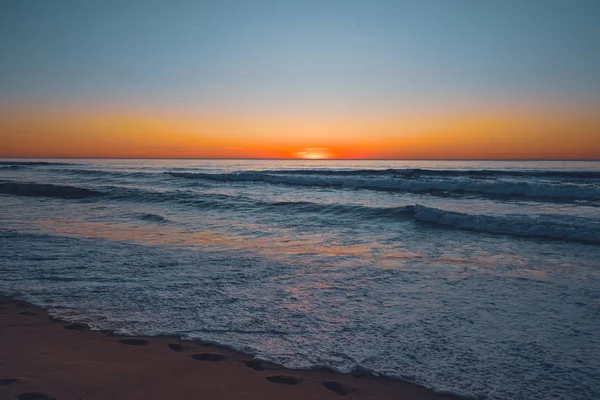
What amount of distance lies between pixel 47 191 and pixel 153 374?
21238mm

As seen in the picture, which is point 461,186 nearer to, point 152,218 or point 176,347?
point 152,218

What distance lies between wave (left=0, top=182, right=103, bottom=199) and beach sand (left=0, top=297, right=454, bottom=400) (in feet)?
56.8

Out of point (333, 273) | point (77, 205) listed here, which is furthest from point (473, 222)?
point (77, 205)

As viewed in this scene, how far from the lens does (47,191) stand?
795 inches

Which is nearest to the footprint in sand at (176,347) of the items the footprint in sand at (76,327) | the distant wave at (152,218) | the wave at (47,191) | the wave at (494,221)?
the footprint in sand at (76,327)

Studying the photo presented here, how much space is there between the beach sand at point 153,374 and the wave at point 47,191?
682 inches

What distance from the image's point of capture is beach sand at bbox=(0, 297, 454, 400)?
2605mm

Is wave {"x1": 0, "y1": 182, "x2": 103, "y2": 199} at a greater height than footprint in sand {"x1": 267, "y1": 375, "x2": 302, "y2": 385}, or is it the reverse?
wave {"x1": 0, "y1": 182, "x2": 103, "y2": 199}

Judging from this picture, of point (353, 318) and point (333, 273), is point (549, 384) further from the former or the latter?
point (333, 273)

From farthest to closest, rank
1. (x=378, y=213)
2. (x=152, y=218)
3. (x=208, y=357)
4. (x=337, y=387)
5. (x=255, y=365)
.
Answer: (x=378, y=213)
(x=152, y=218)
(x=208, y=357)
(x=255, y=365)
(x=337, y=387)

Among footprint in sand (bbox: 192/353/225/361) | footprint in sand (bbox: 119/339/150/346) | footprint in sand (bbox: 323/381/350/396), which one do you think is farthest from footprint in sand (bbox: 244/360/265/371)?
footprint in sand (bbox: 119/339/150/346)

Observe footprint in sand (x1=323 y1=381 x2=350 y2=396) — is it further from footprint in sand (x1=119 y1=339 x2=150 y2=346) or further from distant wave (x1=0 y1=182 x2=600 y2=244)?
distant wave (x1=0 y1=182 x2=600 y2=244)

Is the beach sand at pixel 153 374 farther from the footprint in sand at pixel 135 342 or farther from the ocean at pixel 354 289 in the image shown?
the ocean at pixel 354 289

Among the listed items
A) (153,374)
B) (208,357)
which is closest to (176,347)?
(208,357)
